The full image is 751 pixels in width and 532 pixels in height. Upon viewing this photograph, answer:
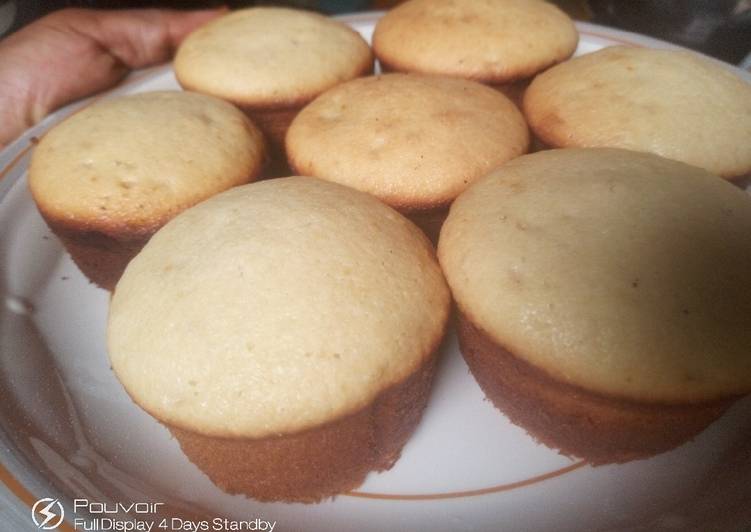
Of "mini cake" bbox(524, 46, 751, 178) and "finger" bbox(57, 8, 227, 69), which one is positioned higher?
"mini cake" bbox(524, 46, 751, 178)

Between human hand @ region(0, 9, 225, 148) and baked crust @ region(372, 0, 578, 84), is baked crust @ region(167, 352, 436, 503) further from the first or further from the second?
human hand @ region(0, 9, 225, 148)

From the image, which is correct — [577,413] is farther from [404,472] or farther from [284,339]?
[284,339]

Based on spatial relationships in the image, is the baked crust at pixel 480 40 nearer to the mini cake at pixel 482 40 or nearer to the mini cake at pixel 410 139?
the mini cake at pixel 482 40

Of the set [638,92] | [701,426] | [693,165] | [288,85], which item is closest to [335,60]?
[288,85]

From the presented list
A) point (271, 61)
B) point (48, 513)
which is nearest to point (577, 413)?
point (48, 513)

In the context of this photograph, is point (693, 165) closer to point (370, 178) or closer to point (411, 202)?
point (411, 202)

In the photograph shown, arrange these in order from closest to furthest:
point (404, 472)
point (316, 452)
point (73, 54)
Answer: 1. point (316, 452)
2. point (404, 472)
3. point (73, 54)

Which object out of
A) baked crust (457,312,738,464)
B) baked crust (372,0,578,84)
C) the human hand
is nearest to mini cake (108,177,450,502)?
baked crust (457,312,738,464)
